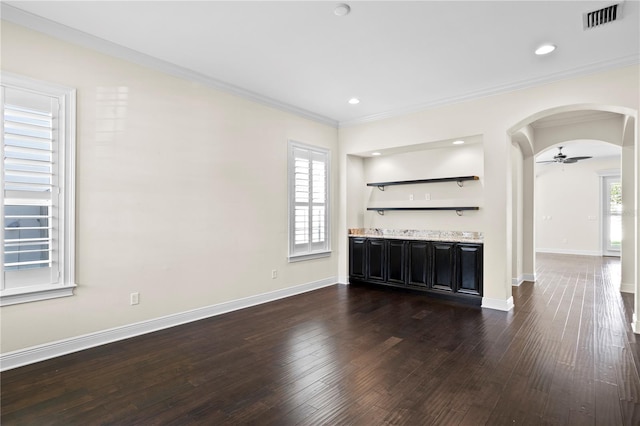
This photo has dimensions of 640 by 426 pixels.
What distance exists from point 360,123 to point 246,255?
3.07 m

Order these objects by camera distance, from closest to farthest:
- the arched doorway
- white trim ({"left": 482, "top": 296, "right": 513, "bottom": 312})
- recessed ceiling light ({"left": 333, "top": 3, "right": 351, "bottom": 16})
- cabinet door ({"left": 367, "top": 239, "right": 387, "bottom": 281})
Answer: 1. recessed ceiling light ({"left": 333, "top": 3, "right": 351, "bottom": 16})
2. white trim ({"left": 482, "top": 296, "right": 513, "bottom": 312})
3. the arched doorway
4. cabinet door ({"left": 367, "top": 239, "right": 387, "bottom": 281})

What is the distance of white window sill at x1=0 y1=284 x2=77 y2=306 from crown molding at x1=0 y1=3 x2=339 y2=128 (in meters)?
2.23

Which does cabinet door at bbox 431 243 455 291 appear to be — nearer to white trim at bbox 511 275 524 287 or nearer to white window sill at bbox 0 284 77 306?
white trim at bbox 511 275 524 287

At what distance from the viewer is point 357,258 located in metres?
5.94

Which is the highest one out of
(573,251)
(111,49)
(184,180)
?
(111,49)

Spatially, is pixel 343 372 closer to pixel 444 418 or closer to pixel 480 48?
pixel 444 418

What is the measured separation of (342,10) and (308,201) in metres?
3.19

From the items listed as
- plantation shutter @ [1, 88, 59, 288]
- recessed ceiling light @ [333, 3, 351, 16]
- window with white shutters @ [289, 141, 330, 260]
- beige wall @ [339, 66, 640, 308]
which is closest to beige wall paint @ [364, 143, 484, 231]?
beige wall @ [339, 66, 640, 308]

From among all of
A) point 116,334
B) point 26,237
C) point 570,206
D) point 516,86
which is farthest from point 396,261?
point 570,206

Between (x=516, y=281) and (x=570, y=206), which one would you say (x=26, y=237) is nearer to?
(x=516, y=281)

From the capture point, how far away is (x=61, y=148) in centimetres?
296

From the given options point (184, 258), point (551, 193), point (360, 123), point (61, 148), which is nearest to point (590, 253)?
point (551, 193)

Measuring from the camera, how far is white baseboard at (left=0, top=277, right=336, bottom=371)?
2763 mm

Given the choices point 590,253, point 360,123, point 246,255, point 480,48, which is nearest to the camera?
point 480,48
